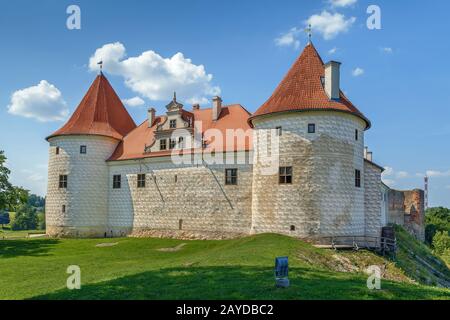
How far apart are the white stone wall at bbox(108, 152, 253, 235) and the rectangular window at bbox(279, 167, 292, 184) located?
3870mm

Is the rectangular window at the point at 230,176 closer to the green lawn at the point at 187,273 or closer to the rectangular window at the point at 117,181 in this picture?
the green lawn at the point at 187,273

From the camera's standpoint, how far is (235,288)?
11219mm

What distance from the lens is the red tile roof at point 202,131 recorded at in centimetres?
3133

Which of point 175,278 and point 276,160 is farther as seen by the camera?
point 276,160

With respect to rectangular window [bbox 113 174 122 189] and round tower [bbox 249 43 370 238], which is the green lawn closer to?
round tower [bbox 249 43 370 238]

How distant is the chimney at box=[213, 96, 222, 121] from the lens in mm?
34094

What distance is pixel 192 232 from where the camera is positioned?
31.8 m

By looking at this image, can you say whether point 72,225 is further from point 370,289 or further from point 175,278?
point 370,289

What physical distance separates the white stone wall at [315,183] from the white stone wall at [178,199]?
3.36 meters

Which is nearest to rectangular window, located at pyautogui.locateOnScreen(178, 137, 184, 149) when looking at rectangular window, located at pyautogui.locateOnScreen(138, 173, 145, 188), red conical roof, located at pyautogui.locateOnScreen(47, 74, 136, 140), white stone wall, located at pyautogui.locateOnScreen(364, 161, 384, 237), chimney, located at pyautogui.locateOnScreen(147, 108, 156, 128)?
rectangular window, located at pyautogui.locateOnScreen(138, 173, 145, 188)

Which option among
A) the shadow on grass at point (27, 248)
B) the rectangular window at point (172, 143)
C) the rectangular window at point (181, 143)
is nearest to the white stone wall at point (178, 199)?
the rectangular window at point (172, 143)

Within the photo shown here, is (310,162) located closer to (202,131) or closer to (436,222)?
(202,131)
